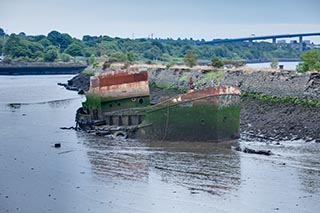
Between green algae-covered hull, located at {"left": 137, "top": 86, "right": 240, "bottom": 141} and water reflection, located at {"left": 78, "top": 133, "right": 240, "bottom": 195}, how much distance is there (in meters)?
0.57

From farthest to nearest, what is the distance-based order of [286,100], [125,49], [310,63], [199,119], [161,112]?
[125,49]
[310,63]
[286,100]
[161,112]
[199,119]

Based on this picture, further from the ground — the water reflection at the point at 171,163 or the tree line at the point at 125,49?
the tree line at the point at 125,49

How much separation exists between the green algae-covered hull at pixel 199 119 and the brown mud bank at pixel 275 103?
5.29 ft

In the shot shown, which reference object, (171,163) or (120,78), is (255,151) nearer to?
(171,163)

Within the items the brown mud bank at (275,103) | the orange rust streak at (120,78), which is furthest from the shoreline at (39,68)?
the orange rust streak at (120,78)

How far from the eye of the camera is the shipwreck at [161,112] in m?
28.5

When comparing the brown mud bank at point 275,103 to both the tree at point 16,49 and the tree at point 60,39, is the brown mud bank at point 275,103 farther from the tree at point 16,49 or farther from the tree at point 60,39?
the tree at point 60,39

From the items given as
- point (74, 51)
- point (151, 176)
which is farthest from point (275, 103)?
point (74, 51)

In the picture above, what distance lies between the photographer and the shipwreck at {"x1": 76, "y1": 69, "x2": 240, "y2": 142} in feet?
93.4

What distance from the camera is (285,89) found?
1431 inches

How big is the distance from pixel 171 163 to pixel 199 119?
15.6ft

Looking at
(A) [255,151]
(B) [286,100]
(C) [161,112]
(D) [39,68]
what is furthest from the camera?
(D) [39,68]

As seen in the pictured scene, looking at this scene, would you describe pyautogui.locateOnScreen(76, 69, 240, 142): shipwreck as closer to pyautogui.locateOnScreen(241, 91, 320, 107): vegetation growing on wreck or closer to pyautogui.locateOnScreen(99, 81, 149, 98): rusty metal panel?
pyautogui.locateOnScreen(99, 81, 149, 98): rusty metal panel

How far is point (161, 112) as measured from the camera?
2955 cm
